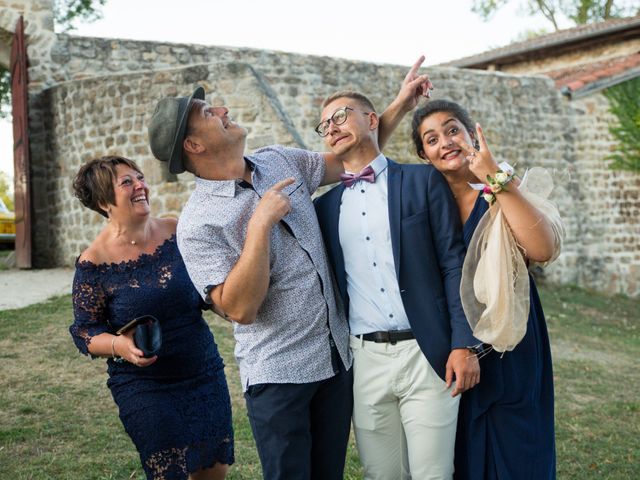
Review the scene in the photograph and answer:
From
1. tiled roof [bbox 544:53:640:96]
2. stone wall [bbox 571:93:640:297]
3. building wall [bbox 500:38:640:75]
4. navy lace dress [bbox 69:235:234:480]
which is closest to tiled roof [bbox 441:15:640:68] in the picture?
building wall [bbox 500:38:640:75]

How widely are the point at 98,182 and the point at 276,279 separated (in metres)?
1.01

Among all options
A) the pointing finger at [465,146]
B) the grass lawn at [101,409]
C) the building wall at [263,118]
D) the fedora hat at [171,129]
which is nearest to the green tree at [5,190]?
the building wall at [263,118]

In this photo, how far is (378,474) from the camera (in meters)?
2.72

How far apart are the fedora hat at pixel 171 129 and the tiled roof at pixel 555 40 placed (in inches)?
557

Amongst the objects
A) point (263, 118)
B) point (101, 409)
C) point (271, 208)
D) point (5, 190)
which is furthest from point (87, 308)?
point (5, 190)

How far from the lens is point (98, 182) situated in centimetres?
315

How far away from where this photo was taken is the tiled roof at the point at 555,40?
15.0 metres

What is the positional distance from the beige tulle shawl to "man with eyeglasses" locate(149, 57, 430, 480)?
0.50 metres

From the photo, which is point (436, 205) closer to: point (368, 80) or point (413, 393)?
point (413, 393)

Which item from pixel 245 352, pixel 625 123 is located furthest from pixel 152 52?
pixel 245 352

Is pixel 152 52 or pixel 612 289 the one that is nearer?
pixel 152 52

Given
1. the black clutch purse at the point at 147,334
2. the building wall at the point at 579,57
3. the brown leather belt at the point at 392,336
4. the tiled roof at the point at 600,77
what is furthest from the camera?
the building wall at the point at 579,57

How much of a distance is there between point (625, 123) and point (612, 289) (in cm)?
301

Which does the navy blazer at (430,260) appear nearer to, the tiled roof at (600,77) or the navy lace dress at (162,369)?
the navy lace dress at (162,369)
